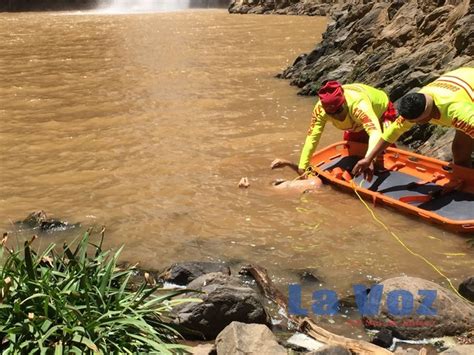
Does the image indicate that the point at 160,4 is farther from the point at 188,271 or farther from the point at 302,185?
the point at 188,271

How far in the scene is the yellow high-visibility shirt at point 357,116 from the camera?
635 cm

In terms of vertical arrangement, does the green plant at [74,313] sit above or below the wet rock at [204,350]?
above

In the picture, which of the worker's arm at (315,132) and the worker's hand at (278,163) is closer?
the worker's arm at (315,132)

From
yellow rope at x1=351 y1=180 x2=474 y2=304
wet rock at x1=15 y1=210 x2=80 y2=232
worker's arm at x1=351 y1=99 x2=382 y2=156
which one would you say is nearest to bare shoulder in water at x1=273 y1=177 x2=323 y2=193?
yellow rope at x1=351 y1=180 x2=474 y2=304

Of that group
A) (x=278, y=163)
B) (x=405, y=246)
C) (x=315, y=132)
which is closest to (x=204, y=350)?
(x=405, y=246)

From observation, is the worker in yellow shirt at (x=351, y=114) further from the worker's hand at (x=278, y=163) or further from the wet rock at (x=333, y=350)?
the wet rock at (x=333, y=350)

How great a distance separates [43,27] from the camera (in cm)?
2892

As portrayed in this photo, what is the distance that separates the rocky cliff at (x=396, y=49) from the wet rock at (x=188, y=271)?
3713 mm

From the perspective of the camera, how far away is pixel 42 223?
19.5 ft

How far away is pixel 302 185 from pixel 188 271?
2.58 m

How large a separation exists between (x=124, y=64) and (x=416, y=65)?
368 inches

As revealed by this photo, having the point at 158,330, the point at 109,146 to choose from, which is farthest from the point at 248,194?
the point at 158,330

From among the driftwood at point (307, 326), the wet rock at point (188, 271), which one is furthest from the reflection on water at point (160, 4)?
the driftwood at point (307, 326)

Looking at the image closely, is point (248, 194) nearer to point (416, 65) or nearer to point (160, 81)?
point (416, 65)
